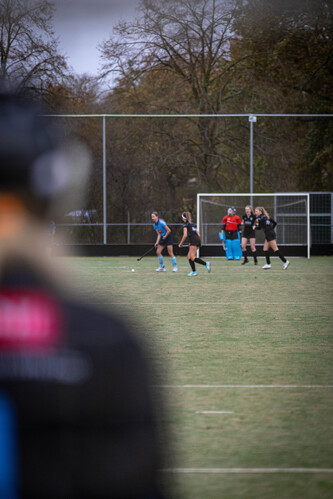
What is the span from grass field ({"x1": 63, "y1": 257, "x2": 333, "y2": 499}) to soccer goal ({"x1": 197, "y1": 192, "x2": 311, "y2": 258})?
47.3 feet

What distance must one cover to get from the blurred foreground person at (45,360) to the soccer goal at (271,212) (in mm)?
31271

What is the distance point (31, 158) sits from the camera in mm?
864

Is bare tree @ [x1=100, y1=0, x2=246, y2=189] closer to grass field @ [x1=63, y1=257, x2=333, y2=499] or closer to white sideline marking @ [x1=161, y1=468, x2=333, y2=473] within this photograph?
grass field @ [x1=63, y1=257, x2=333, y2=499]

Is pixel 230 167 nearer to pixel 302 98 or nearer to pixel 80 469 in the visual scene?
pixel 302 98

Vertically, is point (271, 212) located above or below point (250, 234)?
above

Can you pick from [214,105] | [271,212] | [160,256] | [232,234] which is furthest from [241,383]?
[214,105]

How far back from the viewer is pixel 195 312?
45.8 ft

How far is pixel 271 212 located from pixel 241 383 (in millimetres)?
26223

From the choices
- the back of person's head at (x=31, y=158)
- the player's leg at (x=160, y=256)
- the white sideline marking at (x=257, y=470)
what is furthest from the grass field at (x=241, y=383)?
the player's leg at (x=160, y=256)

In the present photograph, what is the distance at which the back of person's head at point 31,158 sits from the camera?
0.85 metres

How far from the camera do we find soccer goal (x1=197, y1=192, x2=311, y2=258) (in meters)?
32.3

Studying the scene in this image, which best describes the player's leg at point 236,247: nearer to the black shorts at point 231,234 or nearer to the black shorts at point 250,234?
the black shorts at point 231,234

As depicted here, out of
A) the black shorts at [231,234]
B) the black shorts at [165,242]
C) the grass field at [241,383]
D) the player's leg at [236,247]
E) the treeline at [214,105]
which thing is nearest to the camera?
the grass field at [241,383]

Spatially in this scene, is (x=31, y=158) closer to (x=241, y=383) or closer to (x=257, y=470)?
(x=257, y=470)
